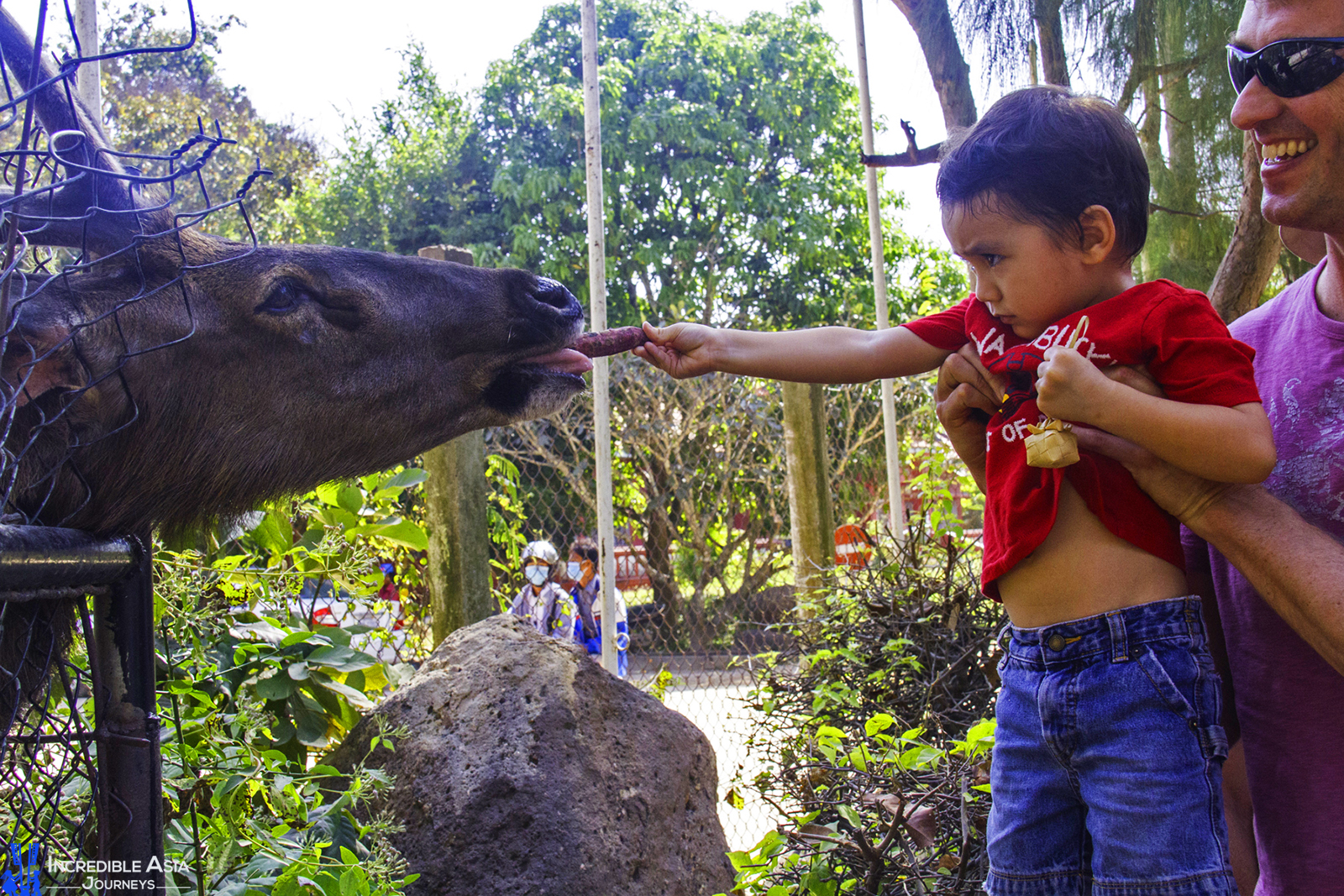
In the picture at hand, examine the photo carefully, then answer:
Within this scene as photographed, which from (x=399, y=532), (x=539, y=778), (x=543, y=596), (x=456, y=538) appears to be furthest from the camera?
(x=543, y=596)

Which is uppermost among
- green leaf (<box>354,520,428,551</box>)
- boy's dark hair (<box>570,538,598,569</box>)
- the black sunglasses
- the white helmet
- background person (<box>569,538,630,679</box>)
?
the black sunglasses

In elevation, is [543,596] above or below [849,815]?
below

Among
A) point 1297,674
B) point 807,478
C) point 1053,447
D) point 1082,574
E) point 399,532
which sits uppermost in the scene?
point 1053,447

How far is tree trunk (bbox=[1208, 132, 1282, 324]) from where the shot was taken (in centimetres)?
407

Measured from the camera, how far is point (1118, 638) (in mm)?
1508

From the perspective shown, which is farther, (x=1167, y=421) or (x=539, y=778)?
(x=539, y=778)

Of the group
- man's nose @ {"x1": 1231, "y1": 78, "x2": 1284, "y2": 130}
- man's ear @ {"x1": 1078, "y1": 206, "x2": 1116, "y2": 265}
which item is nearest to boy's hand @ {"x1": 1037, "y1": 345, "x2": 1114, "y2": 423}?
man's ear @ {"x1": 1078, "y1": 206, "x2": 1116, "y2": 265}

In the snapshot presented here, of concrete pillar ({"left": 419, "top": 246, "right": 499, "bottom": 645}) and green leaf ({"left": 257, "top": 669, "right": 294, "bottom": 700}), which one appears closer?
green leaf ({"left": 257, "top": 669, "right": 294, "bottom": 700})

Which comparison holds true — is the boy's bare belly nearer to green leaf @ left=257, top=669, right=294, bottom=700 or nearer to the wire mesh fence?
the wire mesh fence

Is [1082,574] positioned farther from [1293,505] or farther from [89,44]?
[89,44]

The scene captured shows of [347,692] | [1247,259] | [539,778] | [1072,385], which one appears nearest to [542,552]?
[347,692]

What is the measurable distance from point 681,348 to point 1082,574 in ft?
3.09

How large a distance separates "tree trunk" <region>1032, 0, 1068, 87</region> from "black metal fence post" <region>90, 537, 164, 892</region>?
4.90m

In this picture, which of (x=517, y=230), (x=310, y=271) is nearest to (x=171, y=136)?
(x=517, y=230)
